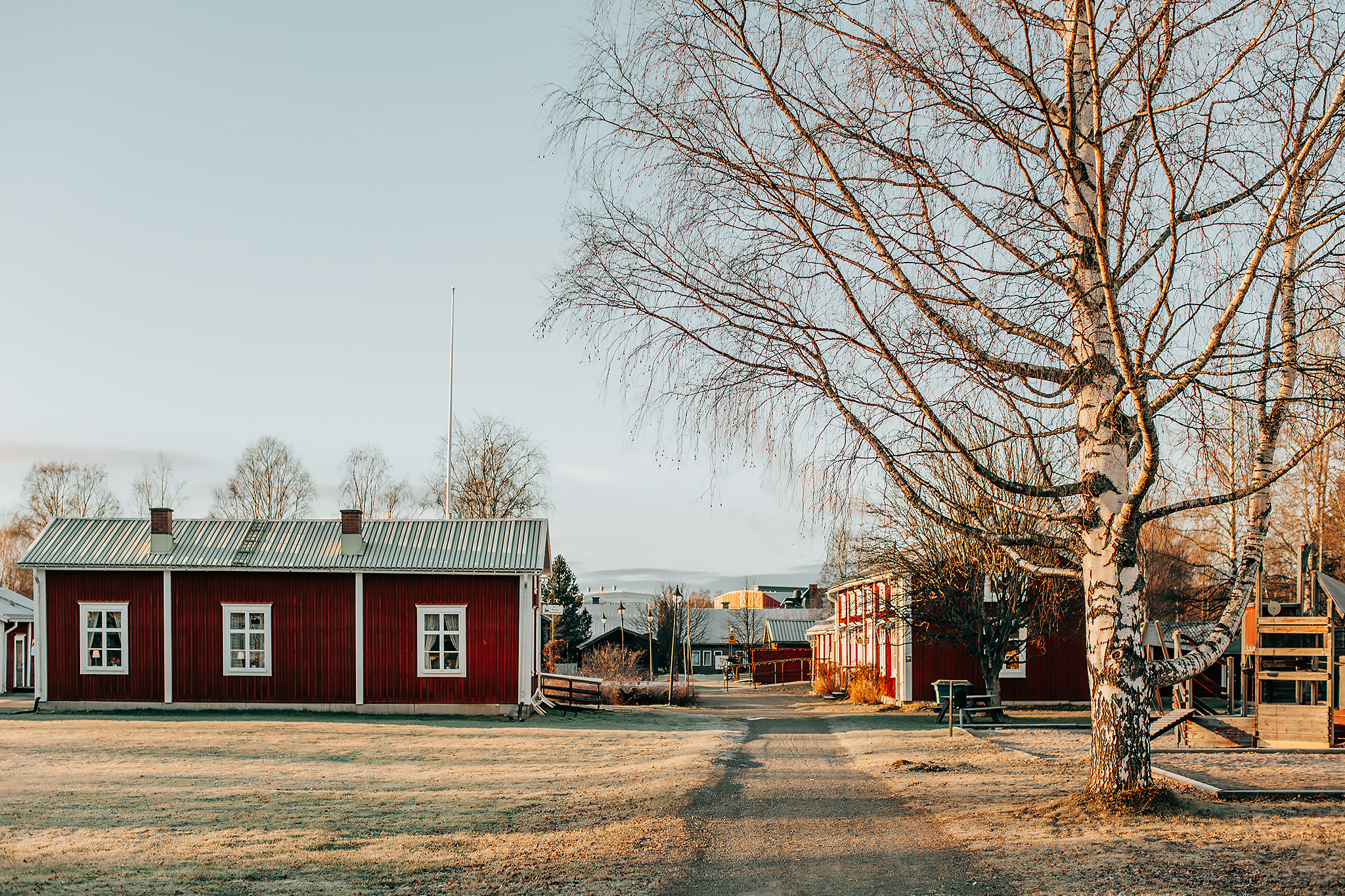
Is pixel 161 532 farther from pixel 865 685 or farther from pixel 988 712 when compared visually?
pixel 865 685

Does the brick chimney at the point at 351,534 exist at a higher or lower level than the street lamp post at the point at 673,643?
higher

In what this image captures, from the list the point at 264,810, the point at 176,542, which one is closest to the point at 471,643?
the point at 176,542

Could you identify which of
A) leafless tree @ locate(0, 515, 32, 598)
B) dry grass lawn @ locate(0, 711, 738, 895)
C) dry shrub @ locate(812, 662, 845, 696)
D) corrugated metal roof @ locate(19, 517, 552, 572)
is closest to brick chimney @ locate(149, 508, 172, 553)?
corrugated metal roof @ locate(19, 517, 552, 572)

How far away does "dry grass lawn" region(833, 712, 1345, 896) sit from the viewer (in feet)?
23.1

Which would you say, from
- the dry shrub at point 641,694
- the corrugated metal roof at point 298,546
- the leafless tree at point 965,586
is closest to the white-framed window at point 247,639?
the corrugated metal roof at point 298,546

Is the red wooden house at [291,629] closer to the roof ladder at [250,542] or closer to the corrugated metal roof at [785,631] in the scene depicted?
the roof ladder at [250,542]

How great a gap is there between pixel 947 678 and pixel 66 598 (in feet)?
74.2

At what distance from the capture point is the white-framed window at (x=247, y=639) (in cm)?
2378

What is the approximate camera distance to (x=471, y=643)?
77.8 ft

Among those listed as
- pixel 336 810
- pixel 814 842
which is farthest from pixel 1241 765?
pixel 336 810

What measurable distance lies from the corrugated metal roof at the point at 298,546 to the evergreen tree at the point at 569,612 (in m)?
32.6

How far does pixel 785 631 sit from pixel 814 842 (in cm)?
6927

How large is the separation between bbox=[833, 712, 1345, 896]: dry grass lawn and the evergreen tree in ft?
153

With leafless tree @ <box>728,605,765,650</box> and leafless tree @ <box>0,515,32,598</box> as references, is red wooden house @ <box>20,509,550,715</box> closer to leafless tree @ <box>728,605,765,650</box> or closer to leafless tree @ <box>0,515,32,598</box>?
leafless tree @ <box>0,515,32,598</box>
